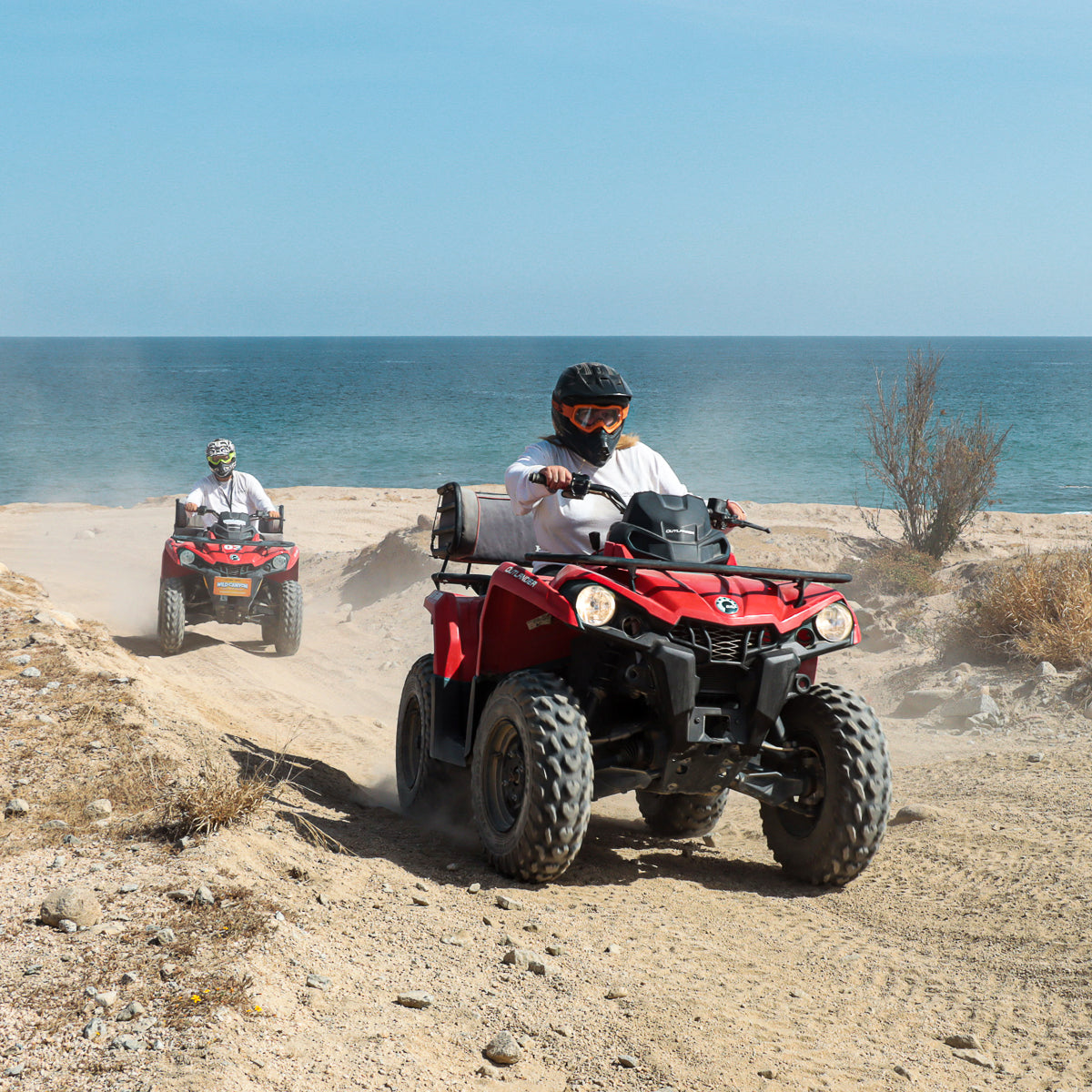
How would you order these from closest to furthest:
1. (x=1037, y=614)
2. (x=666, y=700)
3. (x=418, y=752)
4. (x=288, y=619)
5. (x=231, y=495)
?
(x=666, y=700)
(x=418, y=752)
(x=1037, y=614)
(x=288, y=619)
(x=231, y=495)

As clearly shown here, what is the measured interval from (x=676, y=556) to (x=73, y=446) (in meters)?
48.3

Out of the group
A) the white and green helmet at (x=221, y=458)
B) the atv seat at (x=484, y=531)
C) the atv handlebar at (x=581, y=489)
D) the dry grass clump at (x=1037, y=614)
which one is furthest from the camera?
the white and green helmet at (x=221, y=458)

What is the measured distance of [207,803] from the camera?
15.1 feet

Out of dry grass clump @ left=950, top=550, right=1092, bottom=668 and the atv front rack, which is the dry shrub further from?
the atv front rack

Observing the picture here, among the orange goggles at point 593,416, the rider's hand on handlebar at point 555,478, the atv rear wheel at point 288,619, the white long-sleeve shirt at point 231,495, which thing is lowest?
the atv rear wheel at point 288,619

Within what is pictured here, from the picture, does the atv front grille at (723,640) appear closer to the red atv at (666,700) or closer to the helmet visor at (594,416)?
the red atv at (666,700)

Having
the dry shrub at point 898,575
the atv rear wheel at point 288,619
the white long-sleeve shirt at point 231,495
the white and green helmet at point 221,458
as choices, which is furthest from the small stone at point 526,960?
the dry shrub at point 898,575

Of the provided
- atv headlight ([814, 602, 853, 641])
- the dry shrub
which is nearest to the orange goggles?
atv headlight ([814, 602, 853, 641])

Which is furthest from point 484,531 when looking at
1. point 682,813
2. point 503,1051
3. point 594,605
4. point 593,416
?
point 503,1051

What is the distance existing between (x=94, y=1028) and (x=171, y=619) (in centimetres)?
789

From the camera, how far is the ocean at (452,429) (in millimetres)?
36438

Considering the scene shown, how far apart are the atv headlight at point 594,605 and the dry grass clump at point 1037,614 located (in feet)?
19.7

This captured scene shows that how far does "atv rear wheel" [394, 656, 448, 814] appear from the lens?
564cm

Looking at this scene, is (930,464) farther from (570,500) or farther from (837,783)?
(837,783)
